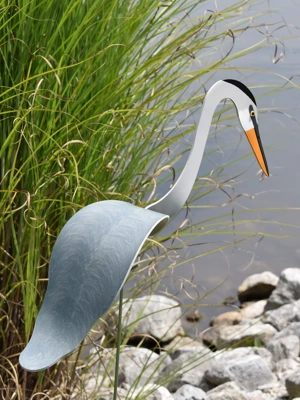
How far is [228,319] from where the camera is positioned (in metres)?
4.01

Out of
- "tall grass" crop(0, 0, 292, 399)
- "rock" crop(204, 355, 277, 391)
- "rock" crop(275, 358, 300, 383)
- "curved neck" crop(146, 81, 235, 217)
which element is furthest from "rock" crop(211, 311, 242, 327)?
"curved neck" crop(146, 81, 235, 217)

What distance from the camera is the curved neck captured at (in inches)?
50.7

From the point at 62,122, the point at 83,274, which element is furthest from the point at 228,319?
the point at 83,274

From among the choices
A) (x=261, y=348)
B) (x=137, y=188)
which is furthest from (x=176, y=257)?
(x=261, y=348)

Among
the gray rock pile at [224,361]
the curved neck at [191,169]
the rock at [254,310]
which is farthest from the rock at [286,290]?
the curved neck at [191,169]

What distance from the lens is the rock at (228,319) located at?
398 cm

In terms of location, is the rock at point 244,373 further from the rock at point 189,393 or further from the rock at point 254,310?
the rock at point 254,310

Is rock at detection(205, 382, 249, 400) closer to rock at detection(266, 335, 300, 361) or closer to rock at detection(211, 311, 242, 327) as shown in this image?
rock at detection(266, 335, 300, 361)

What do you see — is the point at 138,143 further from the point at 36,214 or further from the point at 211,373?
the point at 211,373

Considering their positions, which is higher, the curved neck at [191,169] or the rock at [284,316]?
the curved neck at [191,169]

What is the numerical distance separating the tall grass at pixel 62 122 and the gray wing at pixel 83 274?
1.94 feet

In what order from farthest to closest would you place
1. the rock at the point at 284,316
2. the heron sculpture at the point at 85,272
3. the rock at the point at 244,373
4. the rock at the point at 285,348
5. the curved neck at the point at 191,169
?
1. the rock at the point at 284,316
2. the rock at the point at 285,348
3. the rock at the point at 244,373
4. the curved neck at the point at 191,169
5. the heron sculpture at the point at 85,272

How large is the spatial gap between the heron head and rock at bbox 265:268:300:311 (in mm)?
2432

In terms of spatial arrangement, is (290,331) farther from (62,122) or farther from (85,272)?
(85,272)
